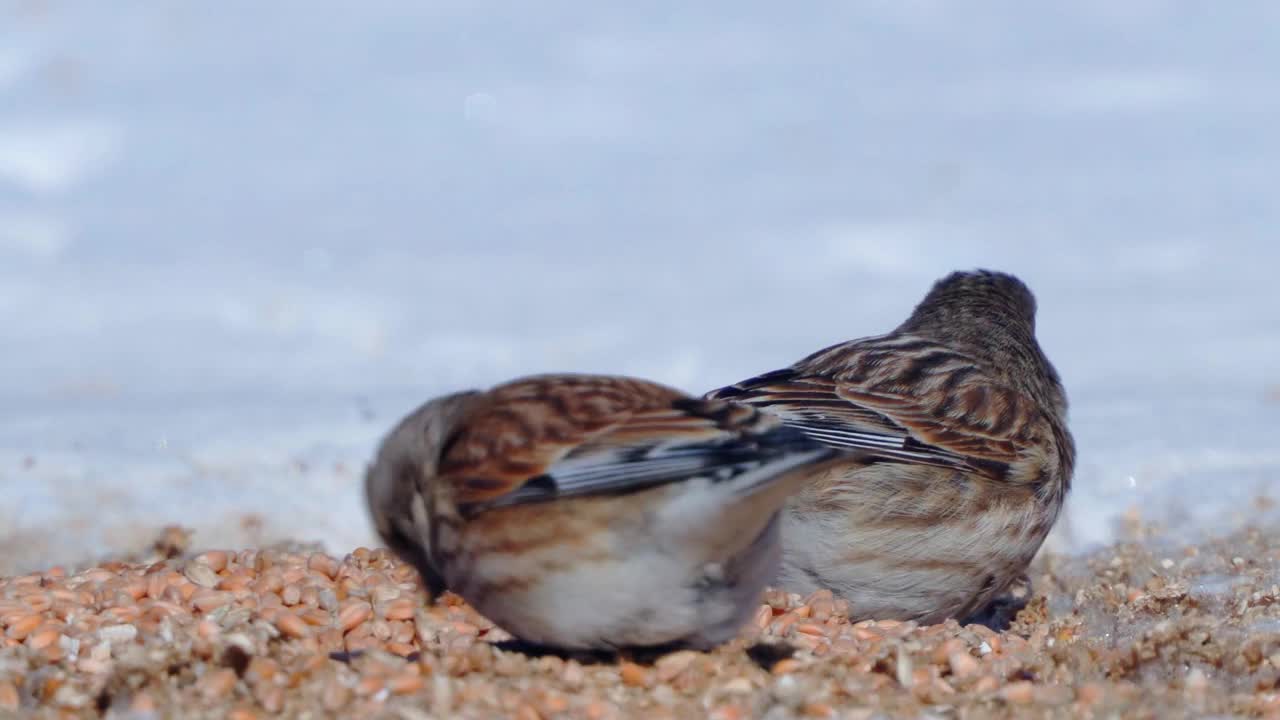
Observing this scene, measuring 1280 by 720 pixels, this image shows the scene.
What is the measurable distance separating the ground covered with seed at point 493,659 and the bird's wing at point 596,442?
1.40 feet

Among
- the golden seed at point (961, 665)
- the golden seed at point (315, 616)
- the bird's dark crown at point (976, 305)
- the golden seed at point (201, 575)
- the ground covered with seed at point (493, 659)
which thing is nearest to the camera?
the ground covered with seed at point (493, 659)

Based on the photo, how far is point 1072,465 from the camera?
244 inches

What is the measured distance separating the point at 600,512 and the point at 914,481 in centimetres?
213

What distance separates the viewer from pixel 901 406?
18.8ft

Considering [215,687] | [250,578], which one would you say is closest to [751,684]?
[215,687]

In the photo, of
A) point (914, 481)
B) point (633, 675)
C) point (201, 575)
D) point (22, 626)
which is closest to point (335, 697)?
point (633, 675)

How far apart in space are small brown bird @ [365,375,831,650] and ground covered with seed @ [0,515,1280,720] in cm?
16

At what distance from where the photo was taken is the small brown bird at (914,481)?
5445 millimetres

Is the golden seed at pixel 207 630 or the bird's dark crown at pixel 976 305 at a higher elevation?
the bird's dark crown at pixel 976 305

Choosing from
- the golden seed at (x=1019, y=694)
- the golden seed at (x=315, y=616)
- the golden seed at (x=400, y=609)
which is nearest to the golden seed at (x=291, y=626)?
the golden seed at (x=315, y=616)

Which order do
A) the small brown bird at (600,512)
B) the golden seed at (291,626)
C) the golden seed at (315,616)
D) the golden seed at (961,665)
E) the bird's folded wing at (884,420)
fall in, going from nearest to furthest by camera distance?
the small brown bird at (600,512) < the golden seed at (961,665) < the golden seed at (291,626) < the golden seed at (315,616) < the bird's folded wing at (884,420)

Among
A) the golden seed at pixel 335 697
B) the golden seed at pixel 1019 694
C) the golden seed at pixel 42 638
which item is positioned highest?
the golden seed at pixel 1019 694

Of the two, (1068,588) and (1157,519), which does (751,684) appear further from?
(1157,519)

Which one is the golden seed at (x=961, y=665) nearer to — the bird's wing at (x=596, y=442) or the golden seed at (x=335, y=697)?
the bird's wing at (x=596, y=442)
